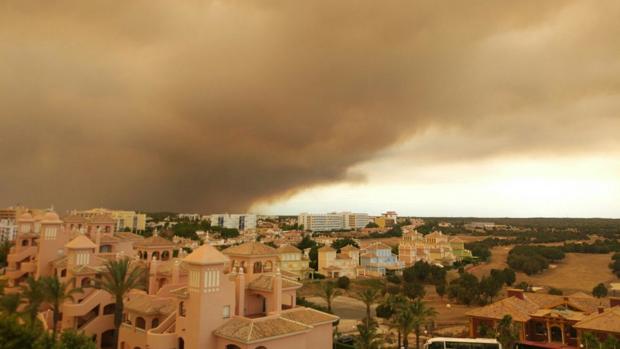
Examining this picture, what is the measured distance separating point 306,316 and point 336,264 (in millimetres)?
58141

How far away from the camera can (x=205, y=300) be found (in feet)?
85.1

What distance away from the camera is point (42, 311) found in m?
36.9

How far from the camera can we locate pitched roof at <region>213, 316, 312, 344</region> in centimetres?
2469

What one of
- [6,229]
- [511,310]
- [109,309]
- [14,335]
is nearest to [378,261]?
[511,310]

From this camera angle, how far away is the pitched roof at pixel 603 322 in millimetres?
32250

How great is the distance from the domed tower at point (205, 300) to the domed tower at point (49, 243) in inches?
→ 898

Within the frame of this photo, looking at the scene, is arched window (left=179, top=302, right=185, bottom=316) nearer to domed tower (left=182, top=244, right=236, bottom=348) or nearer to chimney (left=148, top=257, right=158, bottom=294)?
domed tower (left=182, top=244, right=236, bottom=348)

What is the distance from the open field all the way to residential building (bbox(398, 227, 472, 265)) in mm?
7201

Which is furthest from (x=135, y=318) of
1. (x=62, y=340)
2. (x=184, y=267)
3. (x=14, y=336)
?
(x=14, y=336)

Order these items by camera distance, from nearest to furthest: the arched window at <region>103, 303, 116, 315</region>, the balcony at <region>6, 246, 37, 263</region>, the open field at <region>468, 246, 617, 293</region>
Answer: the arched window at <region>103, 303, 116, 315</region> → the balcony at <region>6, 246, 37, 263</region> → the open field at <region>468, 246, 617, 293</region>

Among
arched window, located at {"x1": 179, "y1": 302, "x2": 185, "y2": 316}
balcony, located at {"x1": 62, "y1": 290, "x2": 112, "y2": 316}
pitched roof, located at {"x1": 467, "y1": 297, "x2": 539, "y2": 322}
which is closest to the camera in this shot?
arched window, located at {"x1": 179, "y1": 302, "x2": 185, "y2": 316}

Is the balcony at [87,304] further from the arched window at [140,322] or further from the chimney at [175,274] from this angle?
the chimney at [175,274]

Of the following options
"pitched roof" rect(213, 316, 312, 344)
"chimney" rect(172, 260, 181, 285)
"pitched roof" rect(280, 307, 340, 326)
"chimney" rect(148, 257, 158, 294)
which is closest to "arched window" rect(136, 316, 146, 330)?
"chimney" rect(172, 260, 181, 285)

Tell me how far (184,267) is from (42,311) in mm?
13559
